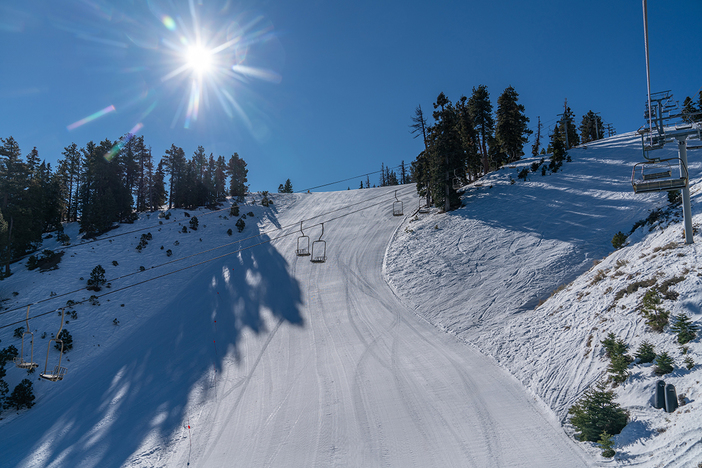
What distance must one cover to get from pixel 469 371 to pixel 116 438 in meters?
16.1

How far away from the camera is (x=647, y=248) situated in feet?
49.2

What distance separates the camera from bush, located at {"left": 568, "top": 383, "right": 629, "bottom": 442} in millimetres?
8703

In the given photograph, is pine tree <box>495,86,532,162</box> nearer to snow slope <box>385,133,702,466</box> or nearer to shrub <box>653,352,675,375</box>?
snow slope <box>385,133,702,466</box>

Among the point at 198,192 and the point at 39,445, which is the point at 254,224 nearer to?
the point at 198,192

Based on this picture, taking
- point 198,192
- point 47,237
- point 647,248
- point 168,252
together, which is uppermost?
point 198,192

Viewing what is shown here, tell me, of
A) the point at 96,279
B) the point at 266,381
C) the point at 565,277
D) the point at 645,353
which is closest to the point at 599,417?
the point at 645,353

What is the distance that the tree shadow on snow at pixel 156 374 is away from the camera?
49.8ft

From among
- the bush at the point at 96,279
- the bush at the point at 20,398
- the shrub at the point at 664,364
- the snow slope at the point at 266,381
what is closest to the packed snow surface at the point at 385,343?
the snow slope at the point at 266,381

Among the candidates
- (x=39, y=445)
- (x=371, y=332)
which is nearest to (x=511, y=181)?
(x=371, y=332)

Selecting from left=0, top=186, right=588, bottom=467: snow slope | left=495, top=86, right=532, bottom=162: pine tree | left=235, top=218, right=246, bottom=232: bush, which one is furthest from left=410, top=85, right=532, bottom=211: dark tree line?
left=235, top=218, right=246, bottom=232: bush

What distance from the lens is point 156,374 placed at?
1975cm

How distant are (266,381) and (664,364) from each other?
15.7m

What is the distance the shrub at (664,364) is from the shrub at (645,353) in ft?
1.74

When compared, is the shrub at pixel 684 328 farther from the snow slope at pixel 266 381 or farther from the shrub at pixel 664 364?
the snow slope at pixel 266 381
